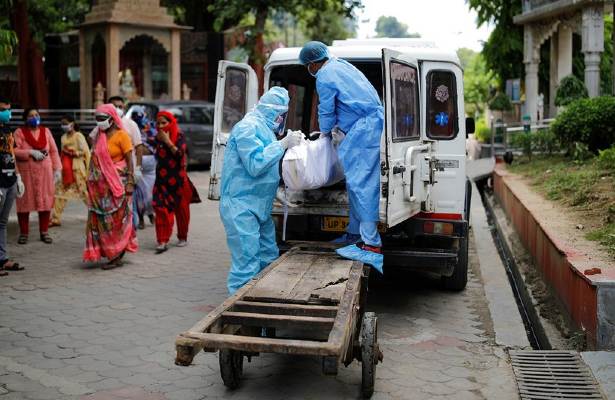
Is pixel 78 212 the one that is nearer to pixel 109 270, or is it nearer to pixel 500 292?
pixel 109 270

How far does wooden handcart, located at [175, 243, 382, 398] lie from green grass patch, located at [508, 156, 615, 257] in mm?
2820

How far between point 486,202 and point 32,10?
1805 cm

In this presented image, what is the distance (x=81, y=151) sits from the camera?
12258 mm

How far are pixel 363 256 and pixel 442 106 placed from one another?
6.85 ft

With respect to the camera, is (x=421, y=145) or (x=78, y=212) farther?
(x=78, y=212)

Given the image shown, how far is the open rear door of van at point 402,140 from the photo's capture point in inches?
247

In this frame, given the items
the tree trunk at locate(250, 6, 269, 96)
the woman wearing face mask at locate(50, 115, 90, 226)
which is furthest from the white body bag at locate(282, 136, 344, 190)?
the tree trunk at locate(250, 6, 269, 96)

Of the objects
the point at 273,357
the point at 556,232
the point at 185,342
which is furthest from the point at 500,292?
the point at 185,342

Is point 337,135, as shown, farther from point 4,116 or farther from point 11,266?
point 11,266

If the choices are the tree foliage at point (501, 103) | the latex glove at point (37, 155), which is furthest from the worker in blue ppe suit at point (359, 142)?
the tree foliage at point (501, 103)

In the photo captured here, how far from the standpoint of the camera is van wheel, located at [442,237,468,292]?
7.98m

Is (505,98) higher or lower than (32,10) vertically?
lower

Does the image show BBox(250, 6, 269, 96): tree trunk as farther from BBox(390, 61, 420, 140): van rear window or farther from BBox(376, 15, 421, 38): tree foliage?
BBox(376, 15, 421, 38): tree foliage

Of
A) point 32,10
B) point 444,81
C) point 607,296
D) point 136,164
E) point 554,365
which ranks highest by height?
point 32,10
